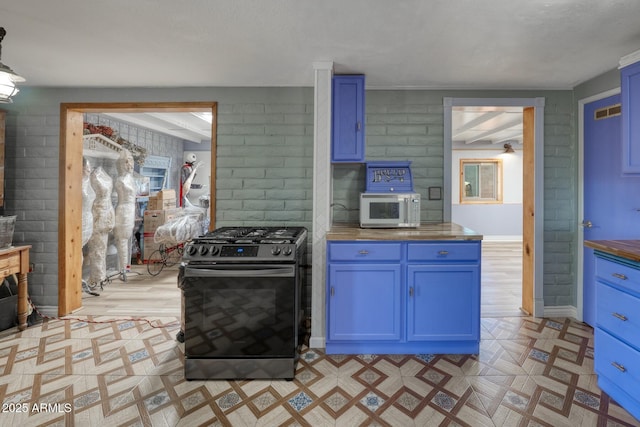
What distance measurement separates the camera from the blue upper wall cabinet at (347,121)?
2.88 meters

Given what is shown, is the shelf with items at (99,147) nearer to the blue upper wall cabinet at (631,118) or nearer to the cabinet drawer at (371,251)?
the cabinet drawer at (371,251)

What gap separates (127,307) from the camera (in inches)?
145

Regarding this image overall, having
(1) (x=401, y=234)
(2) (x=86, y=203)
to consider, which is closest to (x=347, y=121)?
(1) (x=401, y=234)

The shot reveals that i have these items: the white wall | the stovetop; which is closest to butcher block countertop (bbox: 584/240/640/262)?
the stovetop

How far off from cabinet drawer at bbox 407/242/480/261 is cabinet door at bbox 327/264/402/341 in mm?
184

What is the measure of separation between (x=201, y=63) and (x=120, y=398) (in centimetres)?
251

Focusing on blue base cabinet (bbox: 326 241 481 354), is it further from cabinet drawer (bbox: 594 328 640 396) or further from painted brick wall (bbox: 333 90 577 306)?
painted brick wall (bbox: 333 90 577 306)

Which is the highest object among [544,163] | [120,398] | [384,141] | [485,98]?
[485,98]

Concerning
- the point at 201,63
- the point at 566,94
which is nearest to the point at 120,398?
the point at 201,63

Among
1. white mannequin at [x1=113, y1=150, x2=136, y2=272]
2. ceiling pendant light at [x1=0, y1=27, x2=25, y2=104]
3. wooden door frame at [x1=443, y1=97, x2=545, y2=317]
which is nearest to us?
ceiling pendant light at [x1=0, y1=27, x2=25, y2=104]

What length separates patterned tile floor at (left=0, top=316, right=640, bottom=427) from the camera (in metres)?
1.91

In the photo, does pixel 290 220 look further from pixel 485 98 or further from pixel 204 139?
pixel 204 139

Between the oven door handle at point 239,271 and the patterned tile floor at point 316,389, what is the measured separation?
2.40 feet

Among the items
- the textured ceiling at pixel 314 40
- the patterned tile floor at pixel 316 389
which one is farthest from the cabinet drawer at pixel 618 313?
the textured ceiling at pixel 314 40
